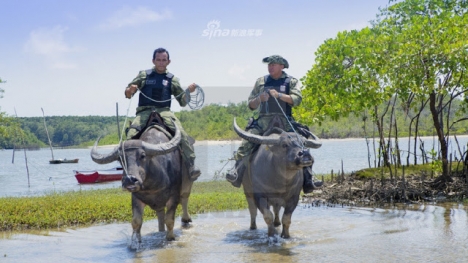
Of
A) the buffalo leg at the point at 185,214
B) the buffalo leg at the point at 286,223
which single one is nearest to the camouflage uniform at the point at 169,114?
the buffalo leg at the point at 185,214

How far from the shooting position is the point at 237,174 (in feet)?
26.4

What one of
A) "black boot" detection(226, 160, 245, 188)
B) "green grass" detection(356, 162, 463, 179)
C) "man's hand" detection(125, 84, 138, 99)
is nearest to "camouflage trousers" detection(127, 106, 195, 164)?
"man's hand" detection(125, 84, 138, 99)

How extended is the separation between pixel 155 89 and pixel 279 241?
290cm

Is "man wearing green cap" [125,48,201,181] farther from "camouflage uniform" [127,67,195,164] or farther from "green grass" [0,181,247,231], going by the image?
"green grass" [0,181,247,231]

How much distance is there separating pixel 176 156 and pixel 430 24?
7.18m

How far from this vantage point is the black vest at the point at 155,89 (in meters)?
8.07

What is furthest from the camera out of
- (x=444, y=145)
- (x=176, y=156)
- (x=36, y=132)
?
(x=36, y=132)

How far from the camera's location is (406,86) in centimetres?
1090

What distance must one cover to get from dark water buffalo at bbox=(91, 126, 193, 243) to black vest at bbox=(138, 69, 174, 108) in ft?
2.06

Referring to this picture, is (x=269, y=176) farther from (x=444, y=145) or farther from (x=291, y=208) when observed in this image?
(x=444, y=145)

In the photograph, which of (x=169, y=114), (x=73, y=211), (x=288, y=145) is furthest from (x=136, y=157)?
(x=73, y=211)

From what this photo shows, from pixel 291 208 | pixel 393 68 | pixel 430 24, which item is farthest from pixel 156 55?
pixel 430 24

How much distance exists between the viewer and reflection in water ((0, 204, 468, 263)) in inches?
267

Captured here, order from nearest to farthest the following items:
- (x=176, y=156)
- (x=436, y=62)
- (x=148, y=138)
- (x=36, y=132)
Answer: (x=148, y=138), (x=176, y=156), (x=436, y=62), (x=36, y=132)
